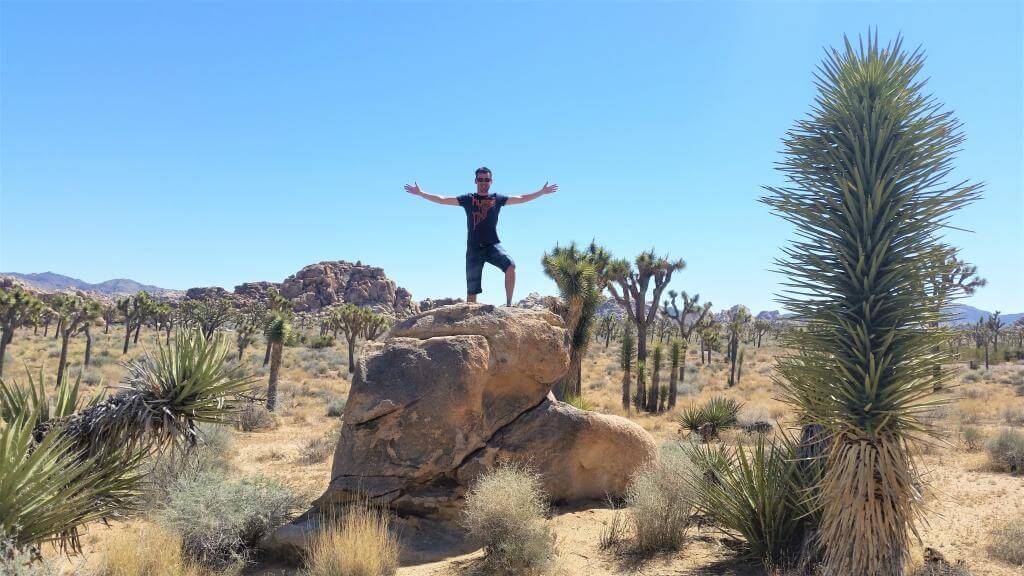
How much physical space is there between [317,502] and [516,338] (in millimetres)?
3351

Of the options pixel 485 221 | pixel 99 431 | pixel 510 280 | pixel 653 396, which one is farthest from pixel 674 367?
pixel 99 431

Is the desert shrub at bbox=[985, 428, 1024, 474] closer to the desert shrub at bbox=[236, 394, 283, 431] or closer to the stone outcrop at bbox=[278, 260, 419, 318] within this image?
the desert shrub at bbox=[236, 394, 283, 431]

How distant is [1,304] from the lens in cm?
2641

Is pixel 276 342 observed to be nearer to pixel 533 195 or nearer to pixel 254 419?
pixel 254 419

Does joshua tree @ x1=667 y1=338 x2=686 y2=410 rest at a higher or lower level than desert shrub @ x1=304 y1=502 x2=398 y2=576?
higher

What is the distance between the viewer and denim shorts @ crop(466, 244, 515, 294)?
7777mm

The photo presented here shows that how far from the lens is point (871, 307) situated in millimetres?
4699

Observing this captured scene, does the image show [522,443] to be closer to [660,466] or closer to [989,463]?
[660,466]

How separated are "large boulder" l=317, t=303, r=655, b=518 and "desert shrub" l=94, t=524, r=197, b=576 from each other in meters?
1.78

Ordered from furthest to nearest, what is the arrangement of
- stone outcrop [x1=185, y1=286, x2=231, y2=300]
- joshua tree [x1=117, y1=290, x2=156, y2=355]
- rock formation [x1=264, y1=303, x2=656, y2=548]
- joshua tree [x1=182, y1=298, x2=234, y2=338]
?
stone outcrop [x1=185, y1=286, x2=231, y2=300], joshua tree [x1=182, y1=298, x2=234, y2=338], joshua tree [x1=117, y1=290, x2=156, y2=355], rock formation [x1=264, y1=303, x2=656, y2=548]

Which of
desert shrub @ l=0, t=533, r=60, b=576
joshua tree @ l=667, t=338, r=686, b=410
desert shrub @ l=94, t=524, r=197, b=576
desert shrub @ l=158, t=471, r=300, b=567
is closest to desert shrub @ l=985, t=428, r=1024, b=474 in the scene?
joshua tree @ l=667, t=338, r=686, b=410

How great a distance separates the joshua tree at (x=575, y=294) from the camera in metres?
16.7

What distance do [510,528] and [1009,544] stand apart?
230 inches

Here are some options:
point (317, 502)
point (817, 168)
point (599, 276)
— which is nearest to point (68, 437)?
point (317, 502)
